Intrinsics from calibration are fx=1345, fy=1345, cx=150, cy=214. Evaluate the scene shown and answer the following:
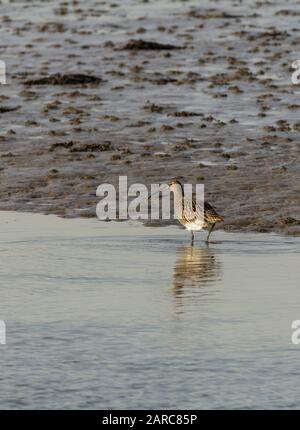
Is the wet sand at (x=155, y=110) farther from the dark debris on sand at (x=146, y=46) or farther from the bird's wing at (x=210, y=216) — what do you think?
the bird's wing at (x=210, y=216)

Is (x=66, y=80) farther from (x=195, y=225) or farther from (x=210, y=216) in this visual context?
(x=195, y=225)

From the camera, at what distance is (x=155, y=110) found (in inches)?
1492

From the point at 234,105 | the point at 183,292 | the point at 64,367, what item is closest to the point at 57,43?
the point at 234,105

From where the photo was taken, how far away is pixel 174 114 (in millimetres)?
37000

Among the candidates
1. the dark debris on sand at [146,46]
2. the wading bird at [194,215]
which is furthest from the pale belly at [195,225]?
the dark debris on sand at [146,46]

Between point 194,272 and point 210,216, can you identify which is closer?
point 194,272

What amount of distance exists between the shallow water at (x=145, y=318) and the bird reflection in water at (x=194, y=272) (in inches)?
0.8

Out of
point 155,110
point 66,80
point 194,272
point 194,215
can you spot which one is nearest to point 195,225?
point 194,215

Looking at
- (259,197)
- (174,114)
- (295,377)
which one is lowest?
(295,377)

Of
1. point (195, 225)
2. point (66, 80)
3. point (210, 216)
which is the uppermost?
point (66, 80)

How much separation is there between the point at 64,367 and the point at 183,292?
3855mm

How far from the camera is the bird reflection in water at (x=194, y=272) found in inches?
728

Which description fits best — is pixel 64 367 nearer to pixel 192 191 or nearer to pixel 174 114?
pixel 192 191

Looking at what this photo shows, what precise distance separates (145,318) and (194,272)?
291cm
